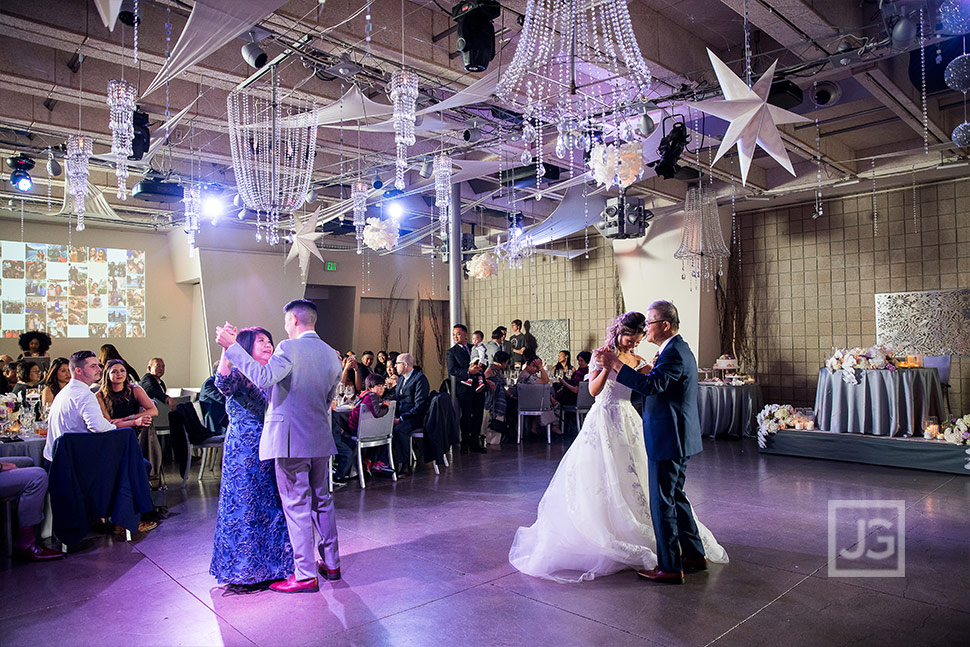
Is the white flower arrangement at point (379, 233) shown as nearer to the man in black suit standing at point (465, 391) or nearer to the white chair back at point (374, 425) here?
the man in black suit standing at point (465, 391)

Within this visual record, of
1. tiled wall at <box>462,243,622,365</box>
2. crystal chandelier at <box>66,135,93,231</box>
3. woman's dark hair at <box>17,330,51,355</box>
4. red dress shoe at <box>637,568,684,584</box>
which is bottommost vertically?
red dress shoe at <box>637,568,684,584</box>

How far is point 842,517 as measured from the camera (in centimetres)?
500

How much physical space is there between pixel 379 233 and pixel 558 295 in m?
6.17

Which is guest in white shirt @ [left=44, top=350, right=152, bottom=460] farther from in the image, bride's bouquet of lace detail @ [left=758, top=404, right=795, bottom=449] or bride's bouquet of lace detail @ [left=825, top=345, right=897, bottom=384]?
bride's bouquet of lace detail @ [left=825, top=345, right=897, bottom=384]

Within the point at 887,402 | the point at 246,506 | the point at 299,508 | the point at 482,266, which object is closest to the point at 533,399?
the point at 482,266

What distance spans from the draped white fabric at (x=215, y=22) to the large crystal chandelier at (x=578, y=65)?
1.67 metres

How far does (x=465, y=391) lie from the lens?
8.34 metres

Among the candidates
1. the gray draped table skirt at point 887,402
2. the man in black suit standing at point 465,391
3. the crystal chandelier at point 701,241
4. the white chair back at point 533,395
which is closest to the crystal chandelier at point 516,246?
the crystal chandelier at point 701,241

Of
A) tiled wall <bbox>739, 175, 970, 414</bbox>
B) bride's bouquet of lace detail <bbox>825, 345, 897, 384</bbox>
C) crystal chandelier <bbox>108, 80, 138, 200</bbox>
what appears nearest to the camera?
crystal chandelier <bbox>108, 80, 138, 200</bbox>

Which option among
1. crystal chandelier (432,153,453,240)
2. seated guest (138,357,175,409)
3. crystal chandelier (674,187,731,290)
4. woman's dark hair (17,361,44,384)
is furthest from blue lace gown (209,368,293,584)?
crystal chandelier (674,187,731,290)

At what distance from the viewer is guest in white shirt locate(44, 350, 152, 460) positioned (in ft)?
14.6

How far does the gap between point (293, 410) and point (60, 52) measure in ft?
15.6

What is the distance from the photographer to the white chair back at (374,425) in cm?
632

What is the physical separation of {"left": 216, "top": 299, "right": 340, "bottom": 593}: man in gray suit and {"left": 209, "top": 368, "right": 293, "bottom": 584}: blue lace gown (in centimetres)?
8
